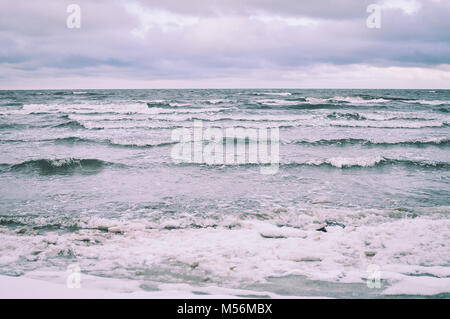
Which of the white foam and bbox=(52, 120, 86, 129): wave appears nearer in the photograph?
the white foam

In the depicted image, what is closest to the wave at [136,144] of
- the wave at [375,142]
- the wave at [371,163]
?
the wave at [375,142]

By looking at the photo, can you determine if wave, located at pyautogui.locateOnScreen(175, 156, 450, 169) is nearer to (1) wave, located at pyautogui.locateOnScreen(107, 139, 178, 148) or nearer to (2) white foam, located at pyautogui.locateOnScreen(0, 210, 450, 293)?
(1) wave, located at pyautogui.locateOnScreen(107, 139, 178, 148)

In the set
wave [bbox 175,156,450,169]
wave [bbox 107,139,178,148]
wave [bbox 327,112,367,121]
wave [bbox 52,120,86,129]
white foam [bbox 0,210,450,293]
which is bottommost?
white foam [bbox 0,210,450,293]

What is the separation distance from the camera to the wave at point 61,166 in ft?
32.6

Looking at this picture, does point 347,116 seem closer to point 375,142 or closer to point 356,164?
point 375,142

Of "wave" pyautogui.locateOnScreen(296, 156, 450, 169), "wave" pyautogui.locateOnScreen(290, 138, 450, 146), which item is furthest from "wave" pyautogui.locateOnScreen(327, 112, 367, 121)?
"wave" pyautogui.locateOnScreen(296, 156, 450, 169)

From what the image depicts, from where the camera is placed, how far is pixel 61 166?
403 inches

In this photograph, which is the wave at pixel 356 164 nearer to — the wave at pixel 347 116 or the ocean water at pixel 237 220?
the ocean water at pixel 237 220

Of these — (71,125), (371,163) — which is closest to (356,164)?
(371,163)

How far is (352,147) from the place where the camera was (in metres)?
13.8

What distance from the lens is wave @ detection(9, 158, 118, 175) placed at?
9938 mm

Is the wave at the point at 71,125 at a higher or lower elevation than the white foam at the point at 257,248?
higher

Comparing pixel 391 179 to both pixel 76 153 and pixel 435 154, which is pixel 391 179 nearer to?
pixel 435 154

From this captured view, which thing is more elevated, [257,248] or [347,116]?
[347,116]
